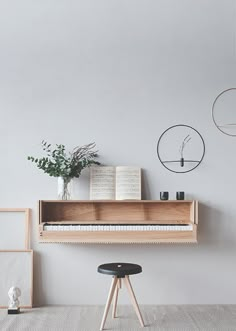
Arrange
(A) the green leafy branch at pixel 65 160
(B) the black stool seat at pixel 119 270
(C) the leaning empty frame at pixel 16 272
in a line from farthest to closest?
(C) the leaning empty frame at pixel 16 272 → (A) the green leafy branch at pixel 65 160 → (B) the black stool seat at pixel 119 270

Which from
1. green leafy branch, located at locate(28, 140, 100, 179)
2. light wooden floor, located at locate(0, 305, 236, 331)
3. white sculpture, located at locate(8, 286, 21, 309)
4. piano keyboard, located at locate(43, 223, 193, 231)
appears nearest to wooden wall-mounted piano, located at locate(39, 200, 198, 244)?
piano keyboard, located at locate(43, 223, 193, 231)

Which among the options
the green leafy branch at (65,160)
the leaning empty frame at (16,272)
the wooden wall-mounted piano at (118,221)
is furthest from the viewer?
the leaning empty frame at (16,272)

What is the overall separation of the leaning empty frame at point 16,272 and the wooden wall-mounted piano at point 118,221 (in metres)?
0.35

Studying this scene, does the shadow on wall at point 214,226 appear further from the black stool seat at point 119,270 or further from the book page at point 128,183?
the black stool seat at point 119,270

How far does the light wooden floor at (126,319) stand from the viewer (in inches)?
162

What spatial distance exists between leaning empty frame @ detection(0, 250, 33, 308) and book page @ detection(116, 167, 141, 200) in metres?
0.90

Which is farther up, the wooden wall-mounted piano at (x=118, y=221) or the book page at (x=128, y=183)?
the book page at (x=128, y=183)

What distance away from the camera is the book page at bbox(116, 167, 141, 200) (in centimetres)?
463

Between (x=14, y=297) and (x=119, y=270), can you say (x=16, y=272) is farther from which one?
(x=119, y=270)

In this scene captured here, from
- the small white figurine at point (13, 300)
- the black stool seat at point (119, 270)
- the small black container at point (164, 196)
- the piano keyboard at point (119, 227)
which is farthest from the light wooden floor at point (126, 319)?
the small black container at point (164, 196)

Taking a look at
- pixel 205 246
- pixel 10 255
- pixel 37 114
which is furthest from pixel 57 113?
pixel 205 246

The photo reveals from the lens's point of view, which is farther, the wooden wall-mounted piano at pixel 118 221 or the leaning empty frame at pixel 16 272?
the leaning empty frame at pixel 16 272

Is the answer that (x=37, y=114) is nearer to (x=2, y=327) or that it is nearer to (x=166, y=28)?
(x=166, y=28)

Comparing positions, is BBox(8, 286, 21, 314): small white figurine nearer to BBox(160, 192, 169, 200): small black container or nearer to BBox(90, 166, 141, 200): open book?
BBox(90, 166, 141, 200): open book
